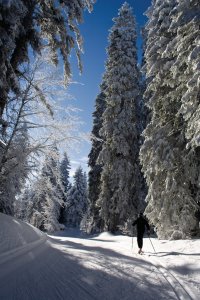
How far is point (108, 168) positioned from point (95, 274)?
21.3 meters

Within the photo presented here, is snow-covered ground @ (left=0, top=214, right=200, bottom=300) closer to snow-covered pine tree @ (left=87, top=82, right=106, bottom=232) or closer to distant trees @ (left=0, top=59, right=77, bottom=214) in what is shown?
distant trees @ (left=0, top=59, right=77, bottom=214)

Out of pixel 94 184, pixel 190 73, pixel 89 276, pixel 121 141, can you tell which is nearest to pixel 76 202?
pixel 94 184

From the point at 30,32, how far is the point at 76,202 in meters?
56.1

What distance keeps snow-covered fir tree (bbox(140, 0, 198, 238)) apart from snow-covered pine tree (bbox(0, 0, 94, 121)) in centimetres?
406

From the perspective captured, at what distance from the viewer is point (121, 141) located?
2883 cm

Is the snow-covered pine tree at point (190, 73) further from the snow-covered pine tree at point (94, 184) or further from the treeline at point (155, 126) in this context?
the snow-covered pine tree at point (94, 184)

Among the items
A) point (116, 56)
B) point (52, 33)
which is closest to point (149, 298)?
point (52, 33)

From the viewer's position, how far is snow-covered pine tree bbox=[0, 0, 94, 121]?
385 inches

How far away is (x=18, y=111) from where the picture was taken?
16.6 metres

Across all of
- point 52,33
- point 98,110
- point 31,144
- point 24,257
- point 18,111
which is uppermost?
point 98,110

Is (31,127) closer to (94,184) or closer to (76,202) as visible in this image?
(94,184)

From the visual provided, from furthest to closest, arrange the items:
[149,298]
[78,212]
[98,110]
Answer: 1. [78,212]
2. [98,110]
3. [149,298]

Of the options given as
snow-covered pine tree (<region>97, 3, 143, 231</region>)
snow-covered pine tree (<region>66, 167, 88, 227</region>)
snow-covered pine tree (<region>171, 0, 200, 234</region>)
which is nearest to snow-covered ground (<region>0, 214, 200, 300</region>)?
snow-covered pine tree (<region>171, 0, 200, 234</region>)

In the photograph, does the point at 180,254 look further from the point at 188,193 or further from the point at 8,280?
the point at 8,280
